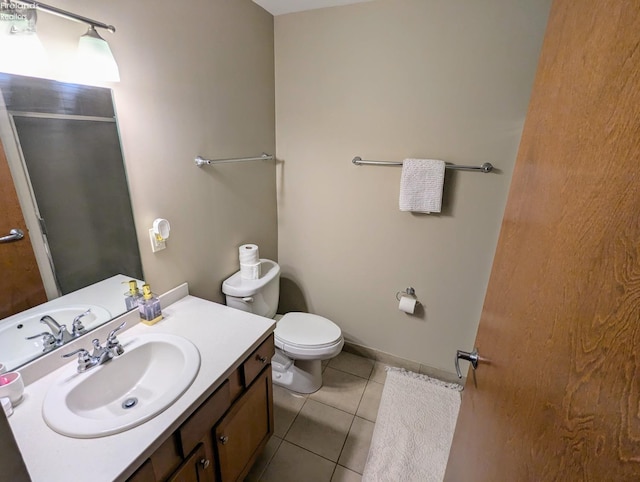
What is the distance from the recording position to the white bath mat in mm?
1532

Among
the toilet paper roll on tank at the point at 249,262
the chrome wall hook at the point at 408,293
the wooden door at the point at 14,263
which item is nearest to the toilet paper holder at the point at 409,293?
the chrome wall hook at the point at 408,293

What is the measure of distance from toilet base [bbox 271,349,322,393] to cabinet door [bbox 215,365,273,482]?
0.50 meters

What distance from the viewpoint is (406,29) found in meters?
1.63

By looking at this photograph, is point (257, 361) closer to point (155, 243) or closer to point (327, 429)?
point (155, 243)

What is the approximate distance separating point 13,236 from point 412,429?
2050mm

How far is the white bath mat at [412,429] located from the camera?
1.53 meters

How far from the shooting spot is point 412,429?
176 centimetres

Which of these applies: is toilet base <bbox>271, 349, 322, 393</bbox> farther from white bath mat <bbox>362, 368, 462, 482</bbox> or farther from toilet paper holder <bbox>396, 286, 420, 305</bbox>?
toilet paper holder <bbox>396, 286, 420, 305</bbox>

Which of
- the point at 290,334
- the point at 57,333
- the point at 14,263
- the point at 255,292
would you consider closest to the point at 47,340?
the point at 57,333

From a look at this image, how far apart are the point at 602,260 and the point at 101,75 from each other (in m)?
1.41

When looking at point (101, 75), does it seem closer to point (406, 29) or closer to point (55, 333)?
point (55, 333)

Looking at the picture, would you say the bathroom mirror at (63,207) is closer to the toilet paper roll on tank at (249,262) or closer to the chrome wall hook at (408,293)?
the toilet paper roll on tank at (249,262)

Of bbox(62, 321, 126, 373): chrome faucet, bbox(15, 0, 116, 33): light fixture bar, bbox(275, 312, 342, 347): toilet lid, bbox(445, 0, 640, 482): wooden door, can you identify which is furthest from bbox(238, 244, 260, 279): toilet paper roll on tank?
bbox(445, 0, 640, 482): wooden door

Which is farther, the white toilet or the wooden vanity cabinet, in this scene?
the white toilet
